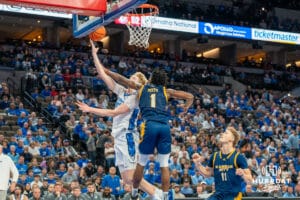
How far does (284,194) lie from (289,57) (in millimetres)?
26185

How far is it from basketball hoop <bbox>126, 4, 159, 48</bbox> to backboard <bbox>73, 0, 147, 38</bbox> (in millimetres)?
2341

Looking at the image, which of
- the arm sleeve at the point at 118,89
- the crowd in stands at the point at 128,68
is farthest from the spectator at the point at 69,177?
the arm sleeve at the point at 118,89

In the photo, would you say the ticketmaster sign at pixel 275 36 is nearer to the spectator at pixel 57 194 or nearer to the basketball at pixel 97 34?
the spectator at pixel 57 194

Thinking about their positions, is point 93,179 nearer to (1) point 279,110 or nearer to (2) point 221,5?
(1) point 279,110

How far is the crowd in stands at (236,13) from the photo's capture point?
34.0 metres

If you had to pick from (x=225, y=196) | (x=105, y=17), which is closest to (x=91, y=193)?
(x=105, y=17)

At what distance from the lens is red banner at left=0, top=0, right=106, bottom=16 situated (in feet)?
34.7

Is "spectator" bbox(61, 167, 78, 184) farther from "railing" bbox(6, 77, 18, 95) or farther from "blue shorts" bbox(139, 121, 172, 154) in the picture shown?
"railing" bbox(6, 77, 18, 95)

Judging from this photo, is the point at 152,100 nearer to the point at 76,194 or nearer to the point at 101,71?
the point at 101,71

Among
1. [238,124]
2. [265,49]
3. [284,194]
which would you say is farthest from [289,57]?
[284,194]

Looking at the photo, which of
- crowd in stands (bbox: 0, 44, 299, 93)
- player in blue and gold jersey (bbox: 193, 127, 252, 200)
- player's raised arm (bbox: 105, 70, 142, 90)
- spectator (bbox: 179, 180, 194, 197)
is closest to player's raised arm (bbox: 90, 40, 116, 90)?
player's raised arm (bbox: 105, 70, 142, 90)

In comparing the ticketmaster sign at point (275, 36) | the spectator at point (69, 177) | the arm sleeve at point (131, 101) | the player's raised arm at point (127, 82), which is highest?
the ticketmaster sign at point (275, 36)

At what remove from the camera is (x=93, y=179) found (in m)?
17.8

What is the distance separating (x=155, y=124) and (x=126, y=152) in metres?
1.23
